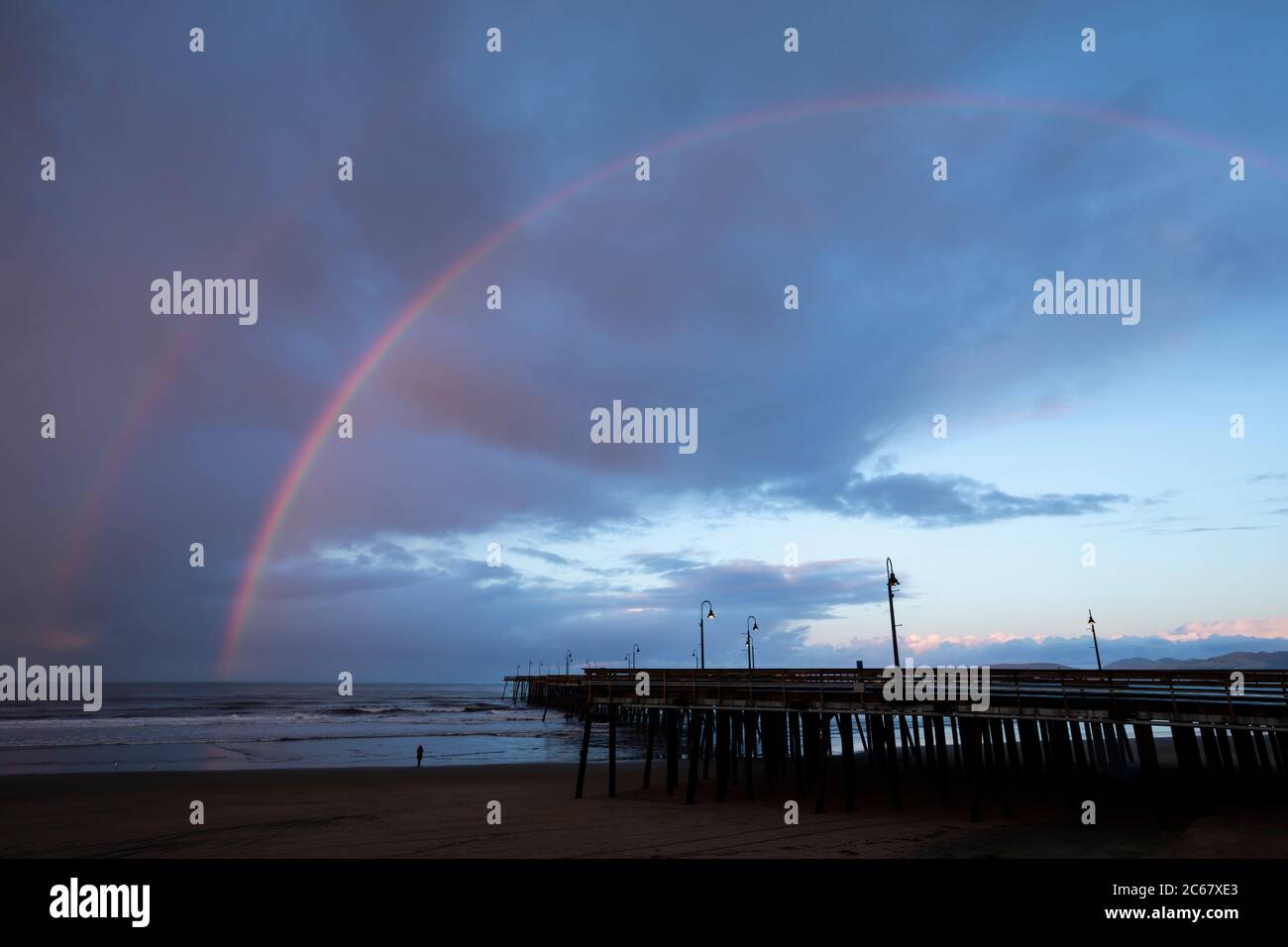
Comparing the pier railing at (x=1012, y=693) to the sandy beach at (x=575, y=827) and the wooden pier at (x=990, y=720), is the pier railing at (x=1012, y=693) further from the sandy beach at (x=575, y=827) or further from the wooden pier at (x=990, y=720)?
the sandy beach at (x=575, y=827)

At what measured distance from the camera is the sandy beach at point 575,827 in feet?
56.3

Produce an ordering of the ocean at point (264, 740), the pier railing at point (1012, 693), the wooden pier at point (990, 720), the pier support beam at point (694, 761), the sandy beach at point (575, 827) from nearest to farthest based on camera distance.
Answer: the sandy beach at point (575, 827) → the pier railing at point (1012, 693) → the wooden pier at point (990, 720) → the pier support beam at point (694, 761) → the ocean at point (264, 740)

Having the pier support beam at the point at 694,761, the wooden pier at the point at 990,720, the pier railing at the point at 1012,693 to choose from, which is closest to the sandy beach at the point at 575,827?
the pier support beam at the point at 694,761

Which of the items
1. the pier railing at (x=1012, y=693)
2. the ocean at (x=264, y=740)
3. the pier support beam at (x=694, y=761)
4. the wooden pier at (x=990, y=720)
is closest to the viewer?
the pier railing at (x=1012, y=693)

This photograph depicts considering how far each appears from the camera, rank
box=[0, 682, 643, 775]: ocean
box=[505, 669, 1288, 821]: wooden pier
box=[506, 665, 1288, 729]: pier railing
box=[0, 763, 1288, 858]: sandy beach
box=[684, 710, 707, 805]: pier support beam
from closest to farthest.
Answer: box=[0, 763, 1288, 858]: sandy beach < box=[506, 665, 1288, 729]: pier railing < box=[505, 669, 1288, 821]: wooden pier < box=[684, 710, 707, 805]: pier support beam < box=[0, 682, 643, 775]: ocean

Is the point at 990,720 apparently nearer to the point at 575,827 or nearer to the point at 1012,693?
the point at 1012,693

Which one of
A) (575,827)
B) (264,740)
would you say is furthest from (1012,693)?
(264,740)

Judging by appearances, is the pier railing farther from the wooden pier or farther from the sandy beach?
the sandy beach

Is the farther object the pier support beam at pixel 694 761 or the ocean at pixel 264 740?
the ocean at pixel 264 740

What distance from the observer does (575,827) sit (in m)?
20.7

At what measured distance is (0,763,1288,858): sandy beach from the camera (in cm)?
1717

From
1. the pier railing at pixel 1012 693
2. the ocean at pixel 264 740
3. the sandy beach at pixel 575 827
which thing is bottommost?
the ocean at pixel 264 740

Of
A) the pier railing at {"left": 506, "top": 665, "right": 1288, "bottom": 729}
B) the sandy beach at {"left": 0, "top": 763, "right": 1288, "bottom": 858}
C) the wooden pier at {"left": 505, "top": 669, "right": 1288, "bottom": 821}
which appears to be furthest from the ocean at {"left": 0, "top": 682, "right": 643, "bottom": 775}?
the pier railing at {"left": 506, "top": 665, "right": 1288, "bottom": 729}
